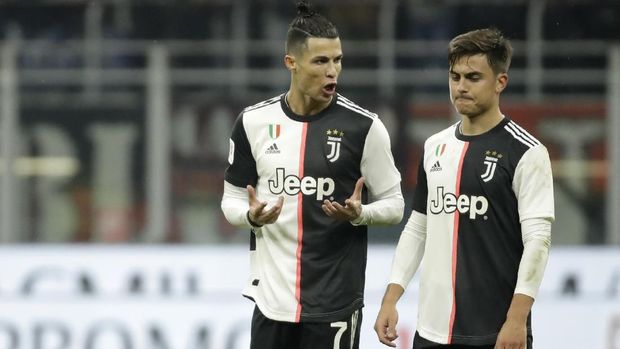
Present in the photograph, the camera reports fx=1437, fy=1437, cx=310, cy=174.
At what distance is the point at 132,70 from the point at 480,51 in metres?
8.37

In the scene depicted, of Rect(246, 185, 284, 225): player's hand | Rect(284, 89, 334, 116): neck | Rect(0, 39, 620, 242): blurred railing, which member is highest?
Rect(0, 39, 620, 242): blurred railing

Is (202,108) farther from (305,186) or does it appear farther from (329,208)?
(329,208)

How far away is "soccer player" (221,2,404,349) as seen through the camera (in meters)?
5.06

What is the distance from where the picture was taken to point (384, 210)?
199 inches

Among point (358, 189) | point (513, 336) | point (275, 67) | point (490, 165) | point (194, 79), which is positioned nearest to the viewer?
point (513, 336)

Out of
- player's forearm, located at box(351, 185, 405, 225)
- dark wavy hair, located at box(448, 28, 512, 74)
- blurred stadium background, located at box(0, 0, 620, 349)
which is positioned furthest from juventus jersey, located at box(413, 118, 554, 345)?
blurred stadium background, located at box(0, 0, 620, 349)

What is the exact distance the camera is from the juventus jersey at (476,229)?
4586 mm

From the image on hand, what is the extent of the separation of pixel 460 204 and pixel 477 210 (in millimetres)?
60

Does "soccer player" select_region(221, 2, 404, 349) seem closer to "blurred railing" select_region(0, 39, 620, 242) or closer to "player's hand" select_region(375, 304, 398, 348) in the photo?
"player's hand" select_region(375, 304, 398, 348)

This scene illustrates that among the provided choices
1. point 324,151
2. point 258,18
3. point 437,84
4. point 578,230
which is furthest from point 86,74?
point 324,151

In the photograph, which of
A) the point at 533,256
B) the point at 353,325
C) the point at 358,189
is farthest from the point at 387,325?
the point at 533,256

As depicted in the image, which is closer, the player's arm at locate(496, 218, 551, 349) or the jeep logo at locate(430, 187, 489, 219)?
the player's arm at locate(496, 218, 551, 349)

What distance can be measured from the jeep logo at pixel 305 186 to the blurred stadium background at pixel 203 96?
23.7ft

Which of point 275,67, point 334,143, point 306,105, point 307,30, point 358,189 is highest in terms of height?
point 275,67
